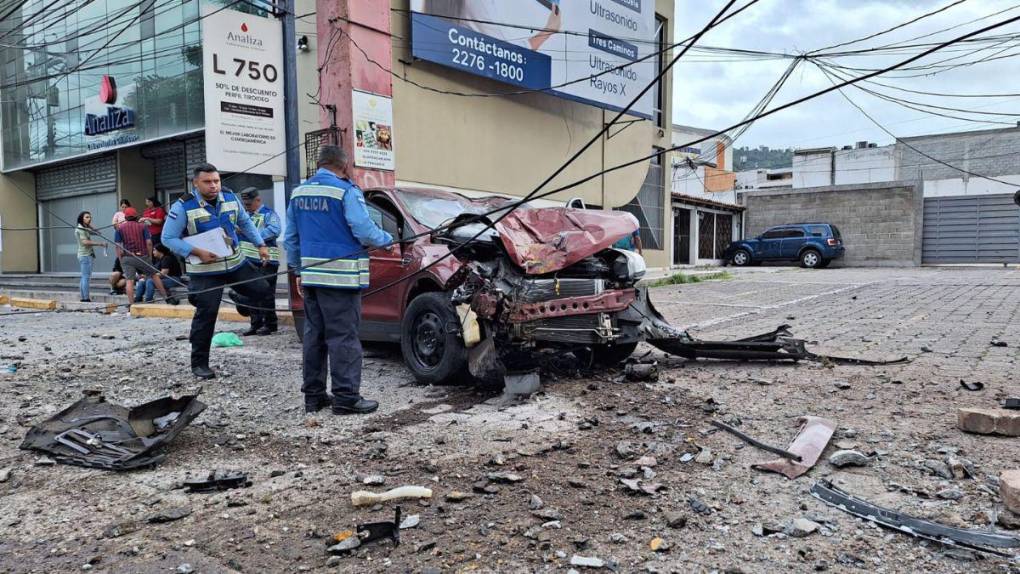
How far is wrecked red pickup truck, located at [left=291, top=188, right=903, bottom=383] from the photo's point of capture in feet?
15.0

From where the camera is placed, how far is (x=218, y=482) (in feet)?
9.90

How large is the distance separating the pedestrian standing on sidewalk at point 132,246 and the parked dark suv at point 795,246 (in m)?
21.4

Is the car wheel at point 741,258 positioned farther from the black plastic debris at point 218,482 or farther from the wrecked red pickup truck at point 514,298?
the black plastic debris at point 218,482

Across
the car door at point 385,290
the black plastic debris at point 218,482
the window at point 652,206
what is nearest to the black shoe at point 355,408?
the black plastic debris at point 218,482

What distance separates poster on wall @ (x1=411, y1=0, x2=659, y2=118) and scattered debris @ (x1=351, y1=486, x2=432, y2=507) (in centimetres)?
774

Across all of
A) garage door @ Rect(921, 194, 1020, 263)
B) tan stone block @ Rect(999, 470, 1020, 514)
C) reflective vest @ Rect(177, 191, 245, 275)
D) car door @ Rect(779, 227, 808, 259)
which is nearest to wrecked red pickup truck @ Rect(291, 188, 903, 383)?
reflective vest @ Rect(177, 191, 245, 275)

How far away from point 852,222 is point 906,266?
262cm

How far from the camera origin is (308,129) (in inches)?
429

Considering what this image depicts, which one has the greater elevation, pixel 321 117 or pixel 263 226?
pixel 321 117

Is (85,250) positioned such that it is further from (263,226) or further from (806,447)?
(806,447)

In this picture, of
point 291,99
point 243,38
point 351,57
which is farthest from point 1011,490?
point 351,57

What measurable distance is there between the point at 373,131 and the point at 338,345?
6.76 metres

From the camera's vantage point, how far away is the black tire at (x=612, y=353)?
18.2 feet

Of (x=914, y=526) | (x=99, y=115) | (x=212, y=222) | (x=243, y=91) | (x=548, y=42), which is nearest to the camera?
(x=914, y=526)
